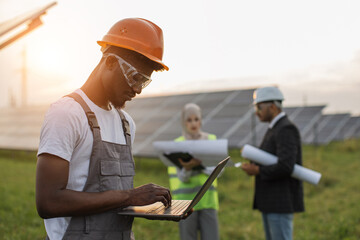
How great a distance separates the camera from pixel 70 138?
1443 mm

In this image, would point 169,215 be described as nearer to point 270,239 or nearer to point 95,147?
point 95,147

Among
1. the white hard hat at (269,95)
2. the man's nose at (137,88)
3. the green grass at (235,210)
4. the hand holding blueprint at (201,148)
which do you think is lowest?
the green grass at (235,210)

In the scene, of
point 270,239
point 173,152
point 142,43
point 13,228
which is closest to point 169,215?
point 142,43

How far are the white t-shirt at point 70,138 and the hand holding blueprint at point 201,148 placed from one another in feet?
Answer: 6.14

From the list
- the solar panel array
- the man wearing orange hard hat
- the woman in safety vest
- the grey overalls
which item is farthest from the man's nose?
the solar panel array

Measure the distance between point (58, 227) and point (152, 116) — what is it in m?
10.5

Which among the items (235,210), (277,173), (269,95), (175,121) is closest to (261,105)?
(269,95)

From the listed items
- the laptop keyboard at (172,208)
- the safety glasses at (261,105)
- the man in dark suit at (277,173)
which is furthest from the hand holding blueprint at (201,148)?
the laptop keyboard at (172,208)

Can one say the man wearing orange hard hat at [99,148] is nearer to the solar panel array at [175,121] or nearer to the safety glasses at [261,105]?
the safety glasses at [261,105]

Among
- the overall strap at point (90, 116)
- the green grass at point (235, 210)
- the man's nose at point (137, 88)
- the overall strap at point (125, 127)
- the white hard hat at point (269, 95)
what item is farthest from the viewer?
the green grass at point (235, 210)

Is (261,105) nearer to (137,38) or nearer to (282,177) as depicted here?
(282,177)

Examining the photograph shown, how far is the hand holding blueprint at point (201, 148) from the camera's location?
11.2 ft

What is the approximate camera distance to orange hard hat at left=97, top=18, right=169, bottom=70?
5.35ft

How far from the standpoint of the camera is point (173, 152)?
3547mm
